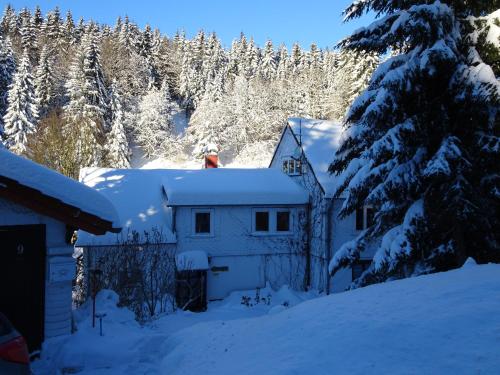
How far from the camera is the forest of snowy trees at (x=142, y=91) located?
39431 mm

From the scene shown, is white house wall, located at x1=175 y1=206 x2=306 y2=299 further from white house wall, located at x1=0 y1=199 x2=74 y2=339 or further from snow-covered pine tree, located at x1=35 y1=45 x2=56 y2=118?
snow-covered pine tree, located at x1=35 y1=45 x2=56 y2=118

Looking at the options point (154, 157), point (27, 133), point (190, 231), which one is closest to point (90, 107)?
point (27, 133)

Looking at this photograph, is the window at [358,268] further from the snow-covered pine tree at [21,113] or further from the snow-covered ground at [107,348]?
the snow-covered pine tree at [21,113]

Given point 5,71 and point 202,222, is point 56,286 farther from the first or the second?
point 5,71

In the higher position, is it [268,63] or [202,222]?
[268,63]

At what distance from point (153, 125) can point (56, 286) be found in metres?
51.7

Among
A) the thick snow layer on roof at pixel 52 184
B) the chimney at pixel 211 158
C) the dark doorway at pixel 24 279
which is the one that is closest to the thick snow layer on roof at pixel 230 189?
the chimney at pixel 211 158

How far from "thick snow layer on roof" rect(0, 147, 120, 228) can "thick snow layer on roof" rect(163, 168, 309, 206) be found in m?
11.7

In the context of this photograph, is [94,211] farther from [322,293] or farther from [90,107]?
[90,107]

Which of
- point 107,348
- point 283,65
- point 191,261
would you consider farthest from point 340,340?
point 283,65

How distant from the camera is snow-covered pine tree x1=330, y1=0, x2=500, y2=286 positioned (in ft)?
28.8

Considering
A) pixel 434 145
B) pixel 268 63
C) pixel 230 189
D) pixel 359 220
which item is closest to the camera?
pixel 434 145

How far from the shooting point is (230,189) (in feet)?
66.3

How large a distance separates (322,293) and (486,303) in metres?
15.1
